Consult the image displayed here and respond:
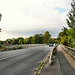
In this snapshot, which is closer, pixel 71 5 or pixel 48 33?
pixel 71 5

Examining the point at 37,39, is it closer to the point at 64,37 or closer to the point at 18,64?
the point at 64,37

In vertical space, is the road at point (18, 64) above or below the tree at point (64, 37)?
below

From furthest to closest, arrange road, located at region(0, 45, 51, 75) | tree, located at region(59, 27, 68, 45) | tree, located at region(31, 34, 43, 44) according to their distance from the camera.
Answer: tree, located at region(31, 34, 43, 44)
tree, located at region(59, 27, 68, 45)
road, located at region(0, 45, 51, 75)

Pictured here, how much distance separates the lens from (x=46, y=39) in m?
129

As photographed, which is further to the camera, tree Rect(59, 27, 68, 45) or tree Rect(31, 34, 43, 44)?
tree Rect(31, 34, 43, 44)

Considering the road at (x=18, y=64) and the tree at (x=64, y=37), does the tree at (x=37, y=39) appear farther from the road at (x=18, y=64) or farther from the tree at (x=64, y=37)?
the road at (x=18, y=64)

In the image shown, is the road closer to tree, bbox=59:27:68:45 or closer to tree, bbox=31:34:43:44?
tree, bbox=59:27:68:45

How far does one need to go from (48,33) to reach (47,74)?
122391mm

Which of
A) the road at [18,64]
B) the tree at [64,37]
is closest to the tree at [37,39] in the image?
the tree at [64,37]

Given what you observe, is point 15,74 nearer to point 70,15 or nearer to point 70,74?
point 70,74

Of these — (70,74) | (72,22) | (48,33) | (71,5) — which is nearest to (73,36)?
(72,22)

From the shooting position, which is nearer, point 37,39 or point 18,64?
point 18,64

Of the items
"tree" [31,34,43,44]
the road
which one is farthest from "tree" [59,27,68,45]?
"tree" [31,34,43,44]

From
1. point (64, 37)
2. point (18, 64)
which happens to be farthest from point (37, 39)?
A: point (18, 64)
